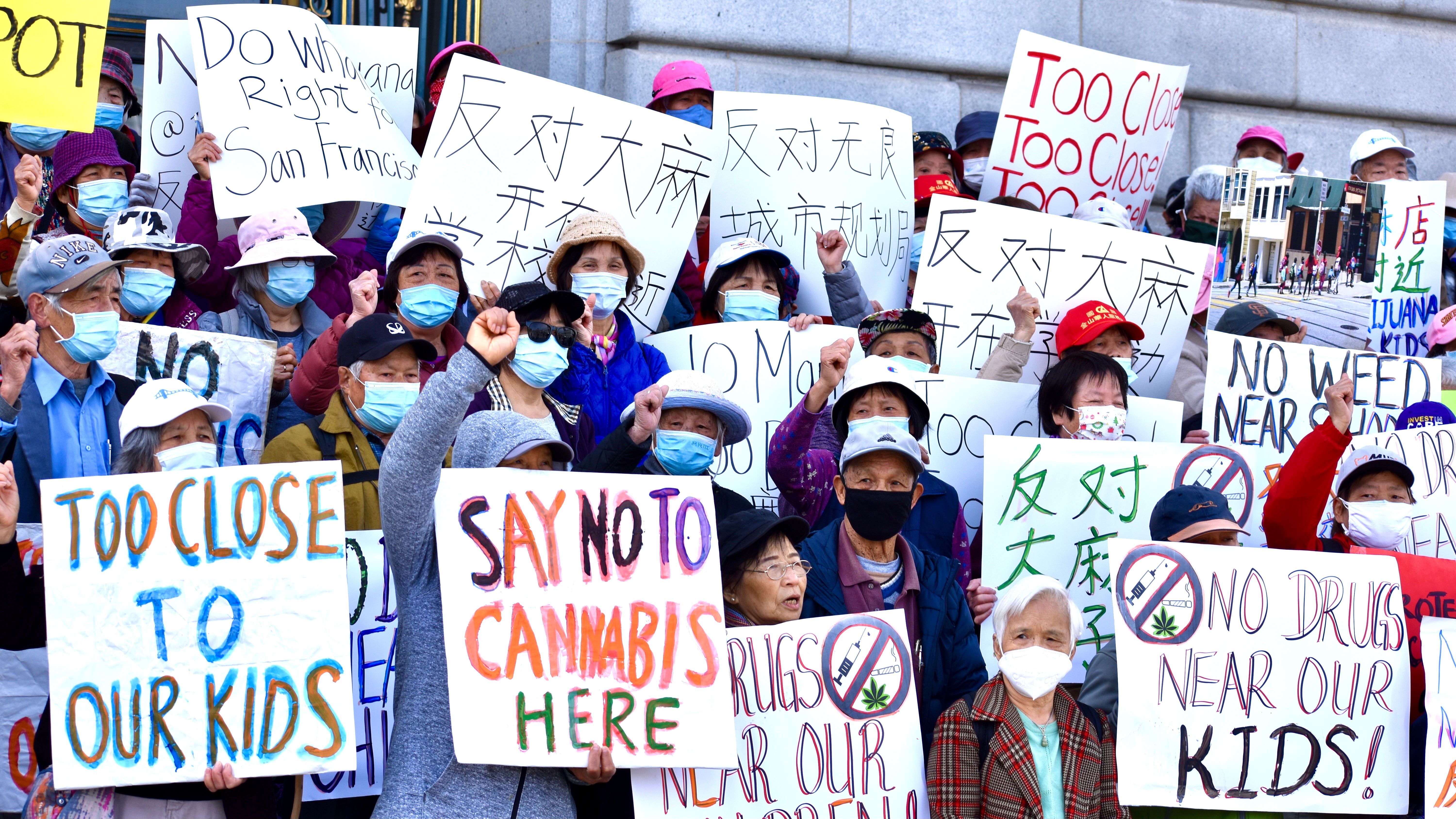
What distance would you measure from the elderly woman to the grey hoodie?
1104mm

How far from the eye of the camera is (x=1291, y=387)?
696cm

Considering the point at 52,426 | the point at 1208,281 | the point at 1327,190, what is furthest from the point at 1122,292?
the point at 52,426

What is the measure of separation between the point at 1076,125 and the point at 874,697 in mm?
4486

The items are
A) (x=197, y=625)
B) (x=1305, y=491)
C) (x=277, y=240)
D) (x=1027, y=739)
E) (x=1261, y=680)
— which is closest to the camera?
(x=197, y=625)

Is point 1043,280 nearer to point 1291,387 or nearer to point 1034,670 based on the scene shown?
point 1291,387

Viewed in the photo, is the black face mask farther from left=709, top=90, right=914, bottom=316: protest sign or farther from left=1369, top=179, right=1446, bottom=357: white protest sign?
left=1369, top=179, right=1446, bottom=357: white protest sign

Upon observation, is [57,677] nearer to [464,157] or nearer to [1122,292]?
[464,157]

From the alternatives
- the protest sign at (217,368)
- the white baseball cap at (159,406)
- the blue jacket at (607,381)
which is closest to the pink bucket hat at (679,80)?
the blue jacket at (607,381)

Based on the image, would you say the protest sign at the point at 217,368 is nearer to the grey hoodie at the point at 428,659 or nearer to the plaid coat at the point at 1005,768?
the grey hoodie at the point at 428,659

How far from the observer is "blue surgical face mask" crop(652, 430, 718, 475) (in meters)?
5.32

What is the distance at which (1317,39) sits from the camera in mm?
11148

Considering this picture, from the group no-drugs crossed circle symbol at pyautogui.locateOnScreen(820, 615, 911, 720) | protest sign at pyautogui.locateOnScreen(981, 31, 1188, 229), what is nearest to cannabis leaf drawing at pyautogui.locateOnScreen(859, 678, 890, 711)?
no-drugs crossed circle symbol at pyautogui.locateOnScreen(820, 615, 911, 720)

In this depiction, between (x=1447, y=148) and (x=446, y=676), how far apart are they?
32.0 feet

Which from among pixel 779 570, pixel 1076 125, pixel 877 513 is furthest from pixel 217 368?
pixel 1076 125
